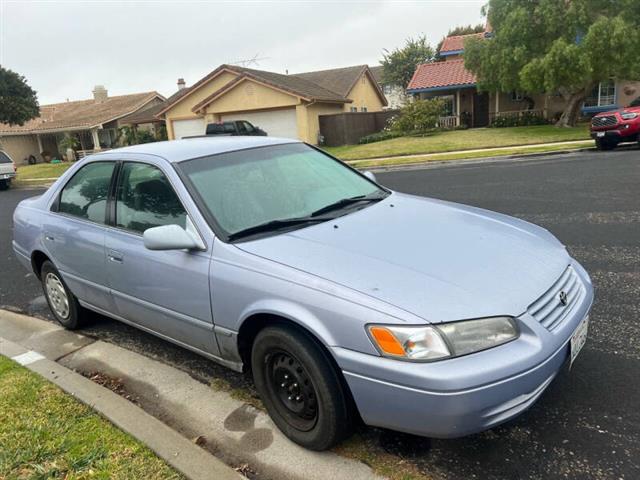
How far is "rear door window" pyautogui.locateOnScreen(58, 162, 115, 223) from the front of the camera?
397 cm

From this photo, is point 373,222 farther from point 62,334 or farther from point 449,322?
point 62,334

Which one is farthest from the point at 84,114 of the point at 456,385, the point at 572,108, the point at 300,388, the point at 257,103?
the point at 456,385

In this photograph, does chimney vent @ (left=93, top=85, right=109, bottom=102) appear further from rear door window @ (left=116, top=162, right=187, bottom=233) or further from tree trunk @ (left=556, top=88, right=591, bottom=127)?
rear door window @ (left=116, top=162, right=187, bottom=233)

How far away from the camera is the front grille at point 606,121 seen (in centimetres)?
1547

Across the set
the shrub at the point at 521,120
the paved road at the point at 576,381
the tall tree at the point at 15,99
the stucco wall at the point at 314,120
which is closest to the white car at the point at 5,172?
the tall tree at the point at 15,99

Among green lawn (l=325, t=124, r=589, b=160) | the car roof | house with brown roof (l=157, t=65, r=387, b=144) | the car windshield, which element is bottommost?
green lawn (l=325, t=124, r=589, b=160)

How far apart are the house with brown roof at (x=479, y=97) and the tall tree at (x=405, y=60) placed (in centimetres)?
1081

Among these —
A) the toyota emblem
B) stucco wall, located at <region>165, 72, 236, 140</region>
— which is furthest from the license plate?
stucco wall, located at <region>165, 72, 236, 140</region>

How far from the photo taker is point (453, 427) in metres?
2.26

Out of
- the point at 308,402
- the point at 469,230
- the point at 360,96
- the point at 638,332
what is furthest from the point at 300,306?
the point at 360,96

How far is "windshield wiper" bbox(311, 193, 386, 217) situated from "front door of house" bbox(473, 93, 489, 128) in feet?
93.1

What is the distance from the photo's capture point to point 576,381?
10.4ft

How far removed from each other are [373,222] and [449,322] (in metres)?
1.06

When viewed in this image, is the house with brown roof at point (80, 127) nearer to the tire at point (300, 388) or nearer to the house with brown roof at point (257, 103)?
the house with brown roof at point (257, 103)
